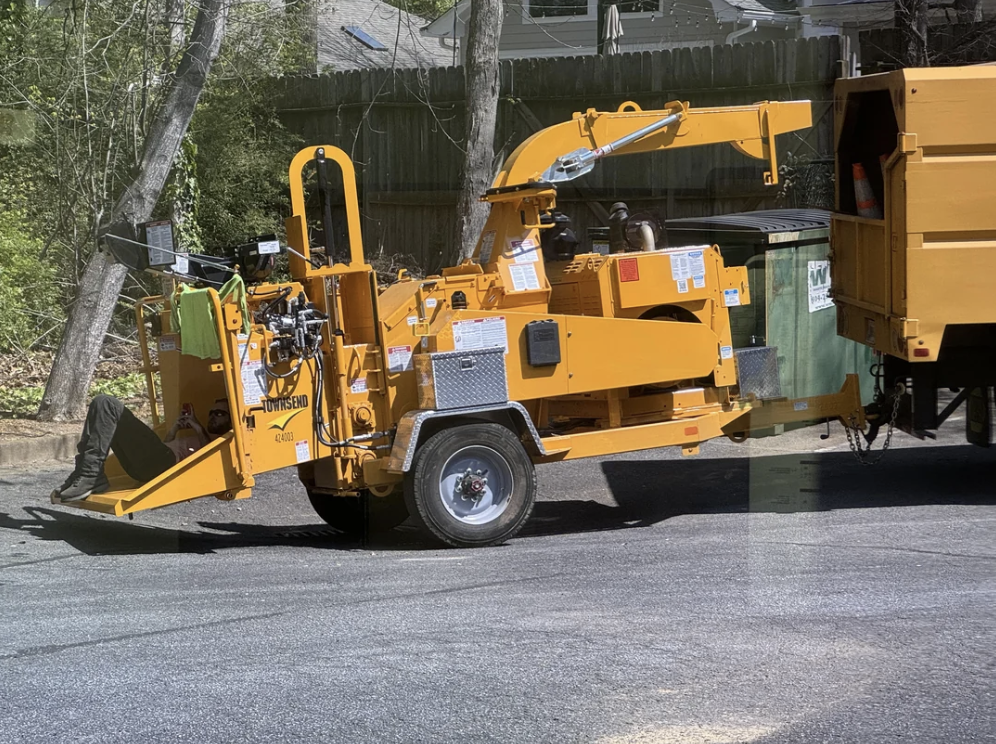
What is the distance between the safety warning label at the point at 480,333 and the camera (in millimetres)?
8633

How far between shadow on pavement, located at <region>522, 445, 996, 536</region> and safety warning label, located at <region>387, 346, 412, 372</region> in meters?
1.65

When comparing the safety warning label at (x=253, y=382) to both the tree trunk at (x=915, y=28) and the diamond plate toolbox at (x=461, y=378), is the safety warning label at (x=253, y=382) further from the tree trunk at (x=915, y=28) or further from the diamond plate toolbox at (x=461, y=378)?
the tree trunk at (x=915, y=28)

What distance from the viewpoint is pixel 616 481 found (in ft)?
37.5

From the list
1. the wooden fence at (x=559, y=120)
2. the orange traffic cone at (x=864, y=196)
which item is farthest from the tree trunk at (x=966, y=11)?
the orange traffic cone at (x=864, y=196)

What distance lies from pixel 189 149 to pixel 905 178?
10.2 meters

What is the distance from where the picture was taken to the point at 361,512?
9.72 metres

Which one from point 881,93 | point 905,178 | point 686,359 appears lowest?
point 686,359

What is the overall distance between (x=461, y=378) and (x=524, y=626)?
2493mm

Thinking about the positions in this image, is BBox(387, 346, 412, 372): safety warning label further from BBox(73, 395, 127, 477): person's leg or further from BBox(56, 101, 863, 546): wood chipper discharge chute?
BBox(73, 395, 127, 477): person's leg

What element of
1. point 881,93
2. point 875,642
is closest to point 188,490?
point 875,642

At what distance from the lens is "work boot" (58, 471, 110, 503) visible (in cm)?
855

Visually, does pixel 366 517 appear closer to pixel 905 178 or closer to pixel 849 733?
pixel 905 178

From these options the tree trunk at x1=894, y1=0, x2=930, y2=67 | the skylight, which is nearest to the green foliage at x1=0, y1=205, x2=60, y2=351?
the tree trunk at x1=894, y1=0, x2=930, y2=67

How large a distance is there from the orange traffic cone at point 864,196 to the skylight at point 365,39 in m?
21.6
